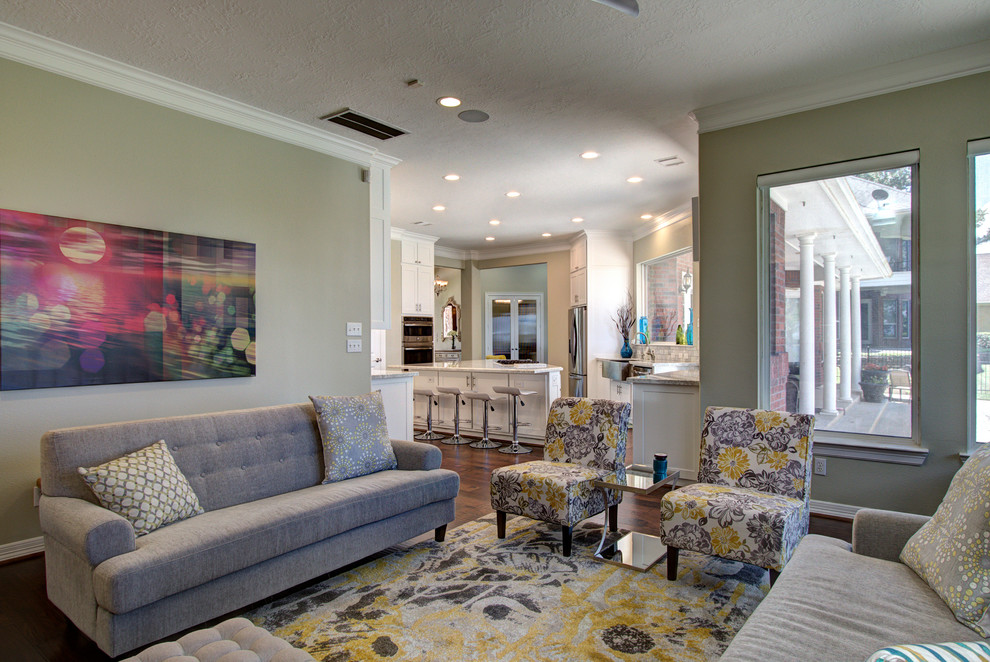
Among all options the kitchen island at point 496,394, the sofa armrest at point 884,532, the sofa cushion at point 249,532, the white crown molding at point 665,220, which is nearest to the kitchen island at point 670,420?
the kitchen island at point 496,394

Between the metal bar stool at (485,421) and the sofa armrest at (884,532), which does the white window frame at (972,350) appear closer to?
the sofa armrest at (884,532)

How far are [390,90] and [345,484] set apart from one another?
2439 millimetres

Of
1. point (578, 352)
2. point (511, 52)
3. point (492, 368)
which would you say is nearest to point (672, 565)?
point (511, 52)

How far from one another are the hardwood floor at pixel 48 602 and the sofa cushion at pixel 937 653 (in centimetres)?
247

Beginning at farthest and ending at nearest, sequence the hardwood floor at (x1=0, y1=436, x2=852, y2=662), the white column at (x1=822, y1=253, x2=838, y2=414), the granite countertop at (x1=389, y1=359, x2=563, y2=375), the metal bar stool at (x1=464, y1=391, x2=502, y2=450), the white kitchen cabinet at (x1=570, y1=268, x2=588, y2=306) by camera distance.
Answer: the white kitchen cabinet at (x1=570, y1=268, x2=588, y2=306)
the granite countertop at (x1=389, y1=359, x2=563, y2=375)
the metal bar stool at (x1=464, y1=391, x2=502, y2=450)
the white column at (x1=822, y1=253, x2=838, y2=414)
the hardwood floor at (x1=0, y1=436, x2=852, y2=662)

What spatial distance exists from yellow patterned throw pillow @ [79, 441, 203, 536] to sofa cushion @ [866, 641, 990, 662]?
2494mm

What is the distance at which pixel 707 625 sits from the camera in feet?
7.68

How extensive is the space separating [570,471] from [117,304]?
2784 millimetres

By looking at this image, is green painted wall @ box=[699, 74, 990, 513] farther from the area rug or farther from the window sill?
the area rug

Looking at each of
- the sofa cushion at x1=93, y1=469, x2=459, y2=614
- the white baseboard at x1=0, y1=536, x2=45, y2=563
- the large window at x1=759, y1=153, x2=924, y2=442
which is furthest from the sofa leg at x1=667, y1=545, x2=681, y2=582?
the white baseboard at x1=0, y1=536, x2=45, y2=563

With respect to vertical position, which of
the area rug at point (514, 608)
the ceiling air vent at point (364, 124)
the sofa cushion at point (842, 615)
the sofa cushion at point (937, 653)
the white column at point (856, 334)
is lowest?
the area rug at point (514, 608)

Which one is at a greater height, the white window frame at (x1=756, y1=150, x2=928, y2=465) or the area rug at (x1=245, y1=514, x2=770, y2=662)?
the white window frame at (x1=756, y1=150, x2=928, y2=465)

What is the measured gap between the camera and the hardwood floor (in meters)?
2.17

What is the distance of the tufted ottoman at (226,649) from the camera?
146cm
